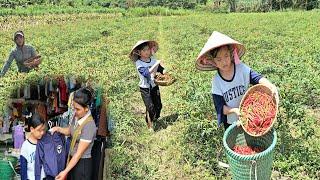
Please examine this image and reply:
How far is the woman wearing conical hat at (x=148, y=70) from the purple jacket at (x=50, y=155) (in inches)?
96.7

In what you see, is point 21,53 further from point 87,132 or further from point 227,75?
point 227,75

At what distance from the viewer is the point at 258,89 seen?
3.90 m

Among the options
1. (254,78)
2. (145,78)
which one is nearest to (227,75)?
(254,78)

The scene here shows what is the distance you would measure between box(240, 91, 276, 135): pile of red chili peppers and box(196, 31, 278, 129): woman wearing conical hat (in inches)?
5.0

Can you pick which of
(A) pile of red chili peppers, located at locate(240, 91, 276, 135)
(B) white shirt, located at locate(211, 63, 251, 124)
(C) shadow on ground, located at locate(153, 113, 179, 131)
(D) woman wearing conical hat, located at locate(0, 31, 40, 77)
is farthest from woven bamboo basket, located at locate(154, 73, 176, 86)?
(D) woman wearing conical hat, located at locate(0, 31, 40, 77)

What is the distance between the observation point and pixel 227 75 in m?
4.14

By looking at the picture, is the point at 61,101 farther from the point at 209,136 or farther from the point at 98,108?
the point at 209,136

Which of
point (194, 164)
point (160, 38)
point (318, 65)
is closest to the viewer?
point (194, 164)

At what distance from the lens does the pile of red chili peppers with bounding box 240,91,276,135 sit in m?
3.78

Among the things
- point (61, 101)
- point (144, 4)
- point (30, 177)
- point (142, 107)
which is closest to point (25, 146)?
point (30, 177)

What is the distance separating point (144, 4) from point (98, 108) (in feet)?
197

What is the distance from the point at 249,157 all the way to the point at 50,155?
1.49m

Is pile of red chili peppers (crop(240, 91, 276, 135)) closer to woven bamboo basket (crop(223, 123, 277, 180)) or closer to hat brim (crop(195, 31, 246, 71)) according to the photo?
woven bamboo basket (crop(223, 123, 277, 180))

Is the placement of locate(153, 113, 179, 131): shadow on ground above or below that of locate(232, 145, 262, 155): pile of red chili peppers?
below
